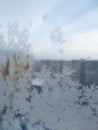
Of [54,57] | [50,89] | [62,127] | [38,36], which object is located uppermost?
[38,36]

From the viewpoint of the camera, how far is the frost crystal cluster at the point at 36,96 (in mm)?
1899

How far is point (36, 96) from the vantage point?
1.95 meters

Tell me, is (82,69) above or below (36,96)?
above

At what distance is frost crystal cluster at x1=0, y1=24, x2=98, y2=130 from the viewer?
190 centimetres

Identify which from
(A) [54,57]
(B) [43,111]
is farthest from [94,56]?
(B) [43,111]

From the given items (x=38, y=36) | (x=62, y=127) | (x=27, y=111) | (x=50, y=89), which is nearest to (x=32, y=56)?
(x=38, y=36)

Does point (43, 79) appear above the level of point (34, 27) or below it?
below

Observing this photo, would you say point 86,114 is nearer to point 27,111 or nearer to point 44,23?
point 27,111

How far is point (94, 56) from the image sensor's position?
1.84 metres

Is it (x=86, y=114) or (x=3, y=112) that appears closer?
(x=86, y=114)

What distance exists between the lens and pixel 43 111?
76.6 inches

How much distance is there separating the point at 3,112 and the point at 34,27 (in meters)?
0.69

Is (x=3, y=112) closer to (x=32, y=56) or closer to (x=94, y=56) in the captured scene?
(x=32, y=56)

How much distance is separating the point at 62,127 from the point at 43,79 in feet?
1.23
